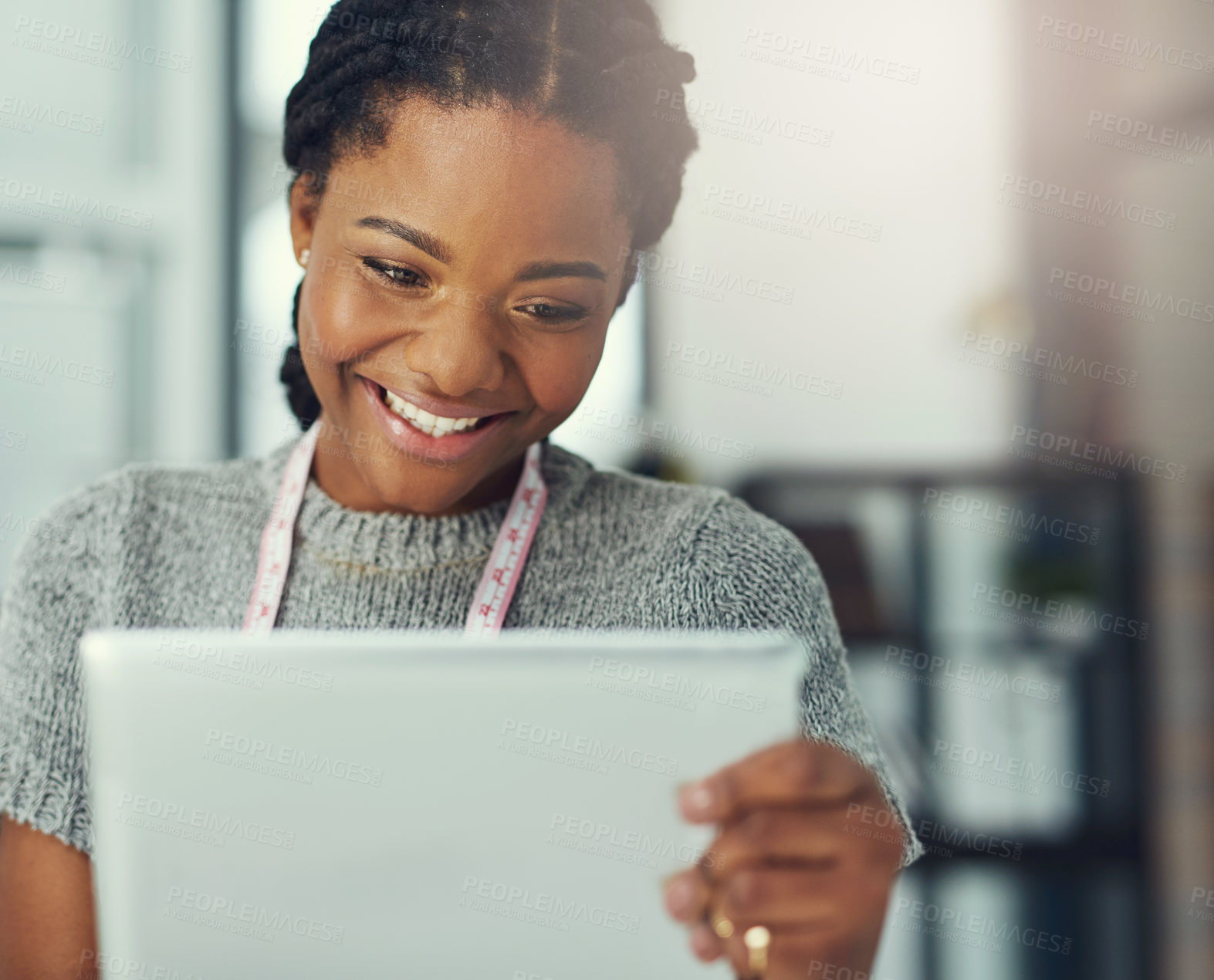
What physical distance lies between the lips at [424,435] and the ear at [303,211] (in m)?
0.15

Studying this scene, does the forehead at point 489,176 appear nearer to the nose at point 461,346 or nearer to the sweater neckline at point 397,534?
the nose at point 461,346

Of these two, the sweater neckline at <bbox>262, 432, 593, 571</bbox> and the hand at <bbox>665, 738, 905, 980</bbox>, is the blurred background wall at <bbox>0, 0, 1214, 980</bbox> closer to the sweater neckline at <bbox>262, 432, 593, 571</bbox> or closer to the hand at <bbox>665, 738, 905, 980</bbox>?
the sweater neckline at <bbox>262, 432, 593, 571</bbox>

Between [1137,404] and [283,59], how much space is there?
6.95 ft

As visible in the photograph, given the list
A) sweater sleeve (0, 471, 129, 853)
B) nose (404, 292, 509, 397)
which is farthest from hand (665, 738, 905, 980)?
sweater sleeve (0, 471, 129, 853)

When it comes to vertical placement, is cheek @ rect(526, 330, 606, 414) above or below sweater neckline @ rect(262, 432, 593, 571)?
above

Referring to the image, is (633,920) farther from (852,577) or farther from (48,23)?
(48,23)

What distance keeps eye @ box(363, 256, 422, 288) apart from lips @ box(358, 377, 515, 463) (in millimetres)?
95

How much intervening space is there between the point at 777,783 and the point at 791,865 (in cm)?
8

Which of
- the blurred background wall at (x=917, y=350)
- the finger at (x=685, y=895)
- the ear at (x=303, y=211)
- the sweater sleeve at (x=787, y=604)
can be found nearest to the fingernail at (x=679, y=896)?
the finger at (x=685, y=895)

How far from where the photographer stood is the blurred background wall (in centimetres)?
209

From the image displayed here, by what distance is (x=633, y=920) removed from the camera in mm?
519

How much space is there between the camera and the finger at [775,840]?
553 millimetres

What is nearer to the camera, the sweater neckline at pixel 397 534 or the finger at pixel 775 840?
the finger at pixel 775 840

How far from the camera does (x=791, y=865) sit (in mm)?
600
